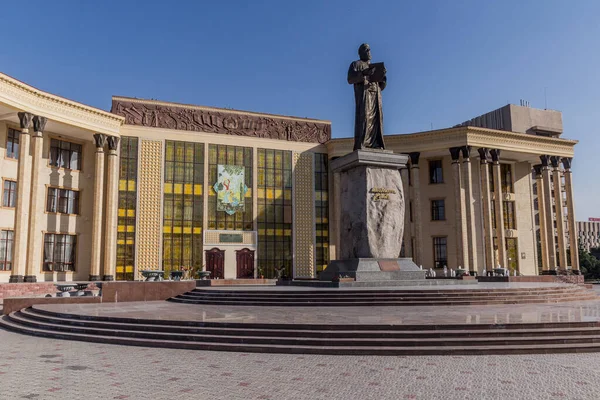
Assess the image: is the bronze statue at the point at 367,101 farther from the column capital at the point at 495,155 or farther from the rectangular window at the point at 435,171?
the rectangular window at the point at 435,171

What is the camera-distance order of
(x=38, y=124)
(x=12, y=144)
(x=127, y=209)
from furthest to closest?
1. (x=127, y=209)
2. (x=12, y=144)
3. (x=38, y=124)

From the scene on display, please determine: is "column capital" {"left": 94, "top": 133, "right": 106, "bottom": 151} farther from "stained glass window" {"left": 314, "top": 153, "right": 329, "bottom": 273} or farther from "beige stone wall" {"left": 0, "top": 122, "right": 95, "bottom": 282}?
"stained glass window" {"left": 314, "top": 153, "right": 329, "bottom": 273}

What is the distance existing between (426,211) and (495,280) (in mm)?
11597

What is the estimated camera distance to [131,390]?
6238 mm

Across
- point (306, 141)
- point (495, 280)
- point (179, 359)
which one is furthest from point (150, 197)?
point (179, 359)

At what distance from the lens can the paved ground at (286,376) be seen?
19.7ft

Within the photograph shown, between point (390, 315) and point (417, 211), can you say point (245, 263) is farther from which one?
point (390, 315)

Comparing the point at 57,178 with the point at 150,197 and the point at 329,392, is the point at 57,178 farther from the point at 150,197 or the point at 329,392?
the point at 329,392

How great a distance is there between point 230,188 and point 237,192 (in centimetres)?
59

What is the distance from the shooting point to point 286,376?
6953 millimetres

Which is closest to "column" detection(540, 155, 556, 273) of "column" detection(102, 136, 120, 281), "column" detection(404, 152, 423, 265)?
"column" detection(404, 152, 423, 265)

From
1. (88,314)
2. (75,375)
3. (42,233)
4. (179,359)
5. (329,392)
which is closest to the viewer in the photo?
(329,392)

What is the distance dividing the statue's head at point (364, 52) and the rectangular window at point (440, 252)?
858 inches

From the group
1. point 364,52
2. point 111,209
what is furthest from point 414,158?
point 111,209
